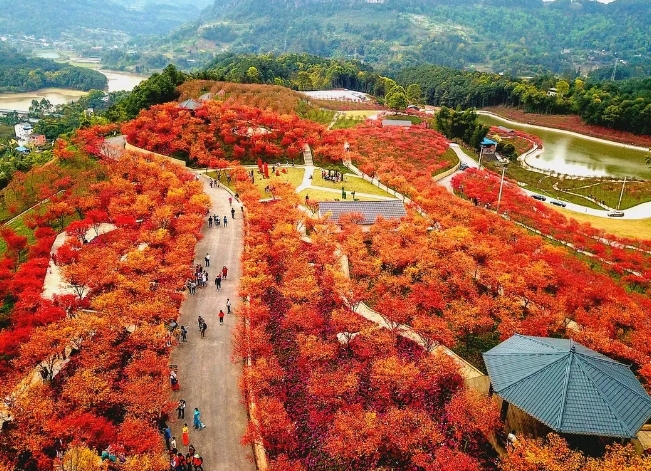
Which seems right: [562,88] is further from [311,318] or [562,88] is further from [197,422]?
[197,422]

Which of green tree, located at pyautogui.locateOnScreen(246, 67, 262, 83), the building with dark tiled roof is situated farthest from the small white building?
the building with dark tiled roof

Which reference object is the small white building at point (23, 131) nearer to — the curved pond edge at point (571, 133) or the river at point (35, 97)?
the river at point (35, 97)

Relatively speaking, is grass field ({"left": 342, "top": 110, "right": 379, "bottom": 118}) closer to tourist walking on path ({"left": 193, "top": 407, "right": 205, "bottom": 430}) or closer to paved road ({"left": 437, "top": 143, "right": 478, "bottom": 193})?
paved road ({"left": 437, "top": 143, "right": 478, "bottom": 193})

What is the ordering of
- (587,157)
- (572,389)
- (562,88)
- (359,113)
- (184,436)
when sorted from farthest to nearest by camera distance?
1. (562,88)
2. (359,113)
3. (587,157)
4. (184,436)
5. (572,389)

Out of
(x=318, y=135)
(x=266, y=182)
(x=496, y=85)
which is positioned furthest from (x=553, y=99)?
(x=266, y=182)

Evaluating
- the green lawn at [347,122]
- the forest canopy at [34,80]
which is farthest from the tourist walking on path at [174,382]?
the forest canopy at [34,80]

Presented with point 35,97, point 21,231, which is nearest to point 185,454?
point 21,231
